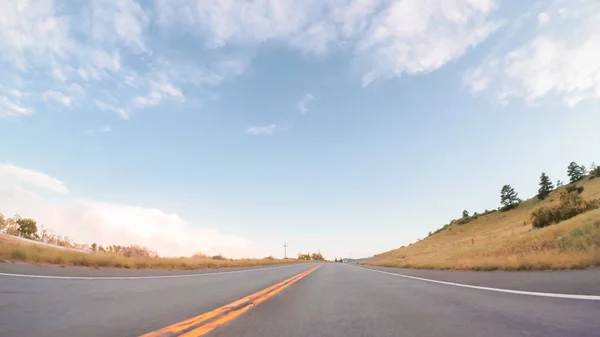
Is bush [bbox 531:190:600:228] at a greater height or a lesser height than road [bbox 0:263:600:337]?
greater

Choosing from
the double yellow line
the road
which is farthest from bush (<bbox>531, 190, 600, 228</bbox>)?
the double yellow line

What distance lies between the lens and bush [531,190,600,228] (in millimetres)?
30641

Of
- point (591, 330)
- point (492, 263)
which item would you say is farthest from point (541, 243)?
point (591, 330)

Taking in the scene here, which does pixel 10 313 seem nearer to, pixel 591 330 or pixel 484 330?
pixel 484 330

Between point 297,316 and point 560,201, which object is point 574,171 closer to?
point 560,201

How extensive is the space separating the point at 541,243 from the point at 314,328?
2072 cm

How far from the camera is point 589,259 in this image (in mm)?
11984

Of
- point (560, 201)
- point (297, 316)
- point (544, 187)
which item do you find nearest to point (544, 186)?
point (544, 187)

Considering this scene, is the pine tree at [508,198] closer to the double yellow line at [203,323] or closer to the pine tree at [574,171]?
the pine tree at [574,171]

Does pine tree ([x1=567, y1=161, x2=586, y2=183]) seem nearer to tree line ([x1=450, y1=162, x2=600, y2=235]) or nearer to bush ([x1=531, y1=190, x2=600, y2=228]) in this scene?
tree line ([x1=450, y1=162, x2=600, y2=235])

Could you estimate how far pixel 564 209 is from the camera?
32469mm

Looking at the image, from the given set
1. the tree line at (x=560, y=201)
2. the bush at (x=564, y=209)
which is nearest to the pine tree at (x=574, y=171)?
the tree line at (x=560, y=201)

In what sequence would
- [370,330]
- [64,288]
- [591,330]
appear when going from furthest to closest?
[64,288] < [370,330] < [591,330]

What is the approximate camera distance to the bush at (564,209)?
3064 centimetres
